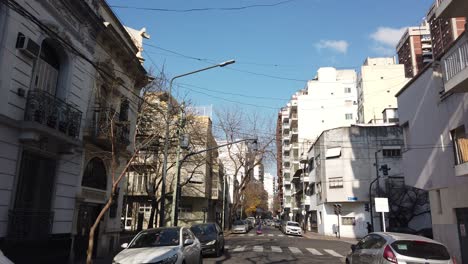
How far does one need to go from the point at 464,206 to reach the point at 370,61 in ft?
216

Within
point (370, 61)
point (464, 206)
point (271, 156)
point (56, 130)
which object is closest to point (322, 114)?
point (370, 61)

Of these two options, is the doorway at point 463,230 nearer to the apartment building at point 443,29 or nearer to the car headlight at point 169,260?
the apartment building at point 443,29

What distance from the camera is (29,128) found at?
11445 millimetres

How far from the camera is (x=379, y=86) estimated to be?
71.4 m

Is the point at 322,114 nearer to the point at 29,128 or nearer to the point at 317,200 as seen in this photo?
the point at 317,200

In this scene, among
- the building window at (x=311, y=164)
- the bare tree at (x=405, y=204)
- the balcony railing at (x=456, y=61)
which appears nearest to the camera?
the balcony railing at (x=456, y=61)

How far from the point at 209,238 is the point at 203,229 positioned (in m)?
1.50

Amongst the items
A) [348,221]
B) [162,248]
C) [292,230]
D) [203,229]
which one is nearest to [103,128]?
[162,248]

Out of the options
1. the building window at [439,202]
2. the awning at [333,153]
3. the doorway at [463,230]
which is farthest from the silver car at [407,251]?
the awning at [333,153]

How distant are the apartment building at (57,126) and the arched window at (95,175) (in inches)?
1.6

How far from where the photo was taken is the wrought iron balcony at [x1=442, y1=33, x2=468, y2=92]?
1263cm

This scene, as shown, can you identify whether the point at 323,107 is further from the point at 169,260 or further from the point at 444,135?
the point at 169,260

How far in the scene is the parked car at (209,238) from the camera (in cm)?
1816

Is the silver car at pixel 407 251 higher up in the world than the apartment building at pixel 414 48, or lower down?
lower down
